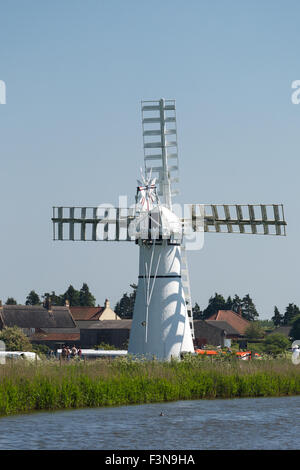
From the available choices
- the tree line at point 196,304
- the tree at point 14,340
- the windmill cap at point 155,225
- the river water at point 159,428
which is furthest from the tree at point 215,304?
the river water at point 159,428

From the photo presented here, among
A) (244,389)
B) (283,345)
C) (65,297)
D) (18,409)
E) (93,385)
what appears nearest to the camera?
(18,409)

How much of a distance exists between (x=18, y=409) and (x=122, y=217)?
19.3 meters

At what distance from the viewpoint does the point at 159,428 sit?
91.1 ft


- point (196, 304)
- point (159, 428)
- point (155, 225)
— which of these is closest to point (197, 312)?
point (196, 304)

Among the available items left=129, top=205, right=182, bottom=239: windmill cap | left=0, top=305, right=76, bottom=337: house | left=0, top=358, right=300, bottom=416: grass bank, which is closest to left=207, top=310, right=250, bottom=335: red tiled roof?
left=0, top=305, right=76, bottom=337: house

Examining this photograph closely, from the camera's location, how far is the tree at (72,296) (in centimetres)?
15475

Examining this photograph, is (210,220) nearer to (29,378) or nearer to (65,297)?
(29,378)

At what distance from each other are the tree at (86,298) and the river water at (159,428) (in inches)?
4671

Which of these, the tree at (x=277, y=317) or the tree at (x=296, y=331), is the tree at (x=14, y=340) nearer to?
the tree at (x=296, y=331)

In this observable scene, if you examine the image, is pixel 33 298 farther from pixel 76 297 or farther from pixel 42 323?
pixel 42 323

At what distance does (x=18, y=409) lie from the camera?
30875mm

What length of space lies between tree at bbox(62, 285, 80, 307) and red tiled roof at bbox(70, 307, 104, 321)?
34.9 m

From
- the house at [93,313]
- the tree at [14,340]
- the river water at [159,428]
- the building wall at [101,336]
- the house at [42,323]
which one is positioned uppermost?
the house at [93,313]
